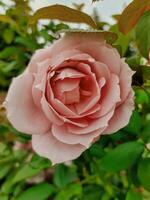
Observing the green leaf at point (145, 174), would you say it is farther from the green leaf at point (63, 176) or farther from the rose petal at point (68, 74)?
the green leaf at point (63, 176)

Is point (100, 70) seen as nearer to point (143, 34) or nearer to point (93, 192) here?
point (143, 34)

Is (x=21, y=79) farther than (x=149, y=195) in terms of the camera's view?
No

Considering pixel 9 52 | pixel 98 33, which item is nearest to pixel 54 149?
pixel 98 33

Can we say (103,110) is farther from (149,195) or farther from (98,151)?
(149,195)

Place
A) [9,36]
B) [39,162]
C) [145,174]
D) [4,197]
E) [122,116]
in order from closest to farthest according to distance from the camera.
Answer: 1. [122,116]
2. [145,174]
3. [39,162]
4. [4,197]
5. [9,36]

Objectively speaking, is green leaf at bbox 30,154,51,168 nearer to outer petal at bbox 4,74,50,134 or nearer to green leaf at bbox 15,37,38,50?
green leaf at bbox 15,37,38,50

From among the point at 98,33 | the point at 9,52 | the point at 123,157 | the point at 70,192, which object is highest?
the point at 98,33

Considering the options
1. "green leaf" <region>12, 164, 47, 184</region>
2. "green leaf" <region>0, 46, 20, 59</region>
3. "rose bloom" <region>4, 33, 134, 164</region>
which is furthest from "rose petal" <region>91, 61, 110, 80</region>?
"green leaf" <region>0, 46, 20, 59</region>

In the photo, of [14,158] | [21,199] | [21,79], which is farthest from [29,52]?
[21,79]
